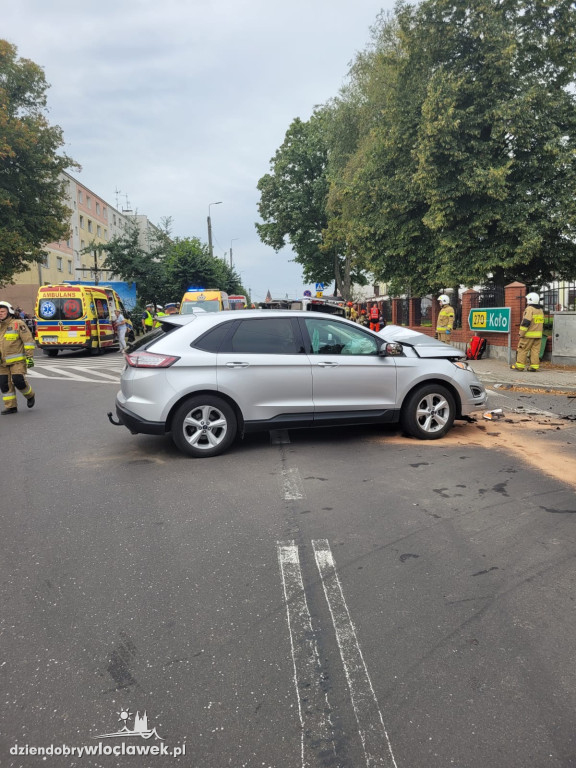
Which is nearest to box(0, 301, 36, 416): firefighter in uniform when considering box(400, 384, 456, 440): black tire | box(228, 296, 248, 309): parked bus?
box(400, 384, 456, 440): black tire

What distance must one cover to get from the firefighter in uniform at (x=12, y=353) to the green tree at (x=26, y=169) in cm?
1848

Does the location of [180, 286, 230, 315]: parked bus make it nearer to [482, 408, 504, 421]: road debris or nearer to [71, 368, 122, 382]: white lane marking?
[71, 368, 122, 382]: white lane marking

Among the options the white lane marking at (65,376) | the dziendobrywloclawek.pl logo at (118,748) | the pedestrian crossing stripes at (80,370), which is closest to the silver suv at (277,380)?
the dziendobrywloclawek.pl logo at (118,748)

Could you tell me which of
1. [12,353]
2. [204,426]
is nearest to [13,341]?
[12,353]

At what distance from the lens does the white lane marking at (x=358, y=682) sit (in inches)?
86.4

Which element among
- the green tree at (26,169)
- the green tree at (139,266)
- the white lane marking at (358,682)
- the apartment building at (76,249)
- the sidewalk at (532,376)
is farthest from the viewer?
the apartment building at (76,249)

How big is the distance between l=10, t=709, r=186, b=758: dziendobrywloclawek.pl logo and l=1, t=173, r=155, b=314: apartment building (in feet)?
127

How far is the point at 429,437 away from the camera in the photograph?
23.6 feet

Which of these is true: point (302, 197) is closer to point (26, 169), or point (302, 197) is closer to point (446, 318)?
point (26, 169)

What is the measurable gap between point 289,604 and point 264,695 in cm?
78

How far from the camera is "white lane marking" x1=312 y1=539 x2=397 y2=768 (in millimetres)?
2193

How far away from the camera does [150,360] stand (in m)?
6.43

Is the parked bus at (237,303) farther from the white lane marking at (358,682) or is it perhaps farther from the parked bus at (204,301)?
the white lane marking at (358,682)

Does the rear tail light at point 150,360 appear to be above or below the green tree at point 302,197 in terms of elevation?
below
